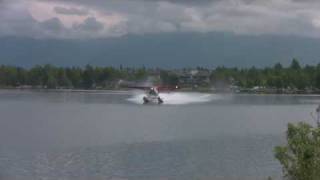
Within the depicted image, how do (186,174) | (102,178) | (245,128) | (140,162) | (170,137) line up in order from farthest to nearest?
(245,128) → (170,137) → (140,162) → (186,174) → (102,178)

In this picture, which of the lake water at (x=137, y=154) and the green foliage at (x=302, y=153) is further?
the lake water at (x=137, y=154)

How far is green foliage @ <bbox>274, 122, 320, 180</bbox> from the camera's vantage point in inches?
707

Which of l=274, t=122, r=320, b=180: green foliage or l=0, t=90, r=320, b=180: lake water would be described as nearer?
l=274, t=122, r=320, b=180: green foliage

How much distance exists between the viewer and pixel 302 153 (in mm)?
17969

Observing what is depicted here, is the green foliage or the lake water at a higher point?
the green foliage

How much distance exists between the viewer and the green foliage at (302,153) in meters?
18.0

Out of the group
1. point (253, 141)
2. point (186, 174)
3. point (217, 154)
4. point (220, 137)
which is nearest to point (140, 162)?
point (186, 174)

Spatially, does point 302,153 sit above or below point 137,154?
above

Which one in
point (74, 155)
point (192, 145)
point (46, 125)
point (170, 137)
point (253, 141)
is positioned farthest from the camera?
point (46, 125)

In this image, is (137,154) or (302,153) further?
(137,154)

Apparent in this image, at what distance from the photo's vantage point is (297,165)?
18234mm

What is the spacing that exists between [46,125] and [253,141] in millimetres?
39128

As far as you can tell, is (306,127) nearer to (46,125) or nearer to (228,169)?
(228,169)

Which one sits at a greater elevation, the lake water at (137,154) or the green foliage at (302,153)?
the green foliage at (302,153)
